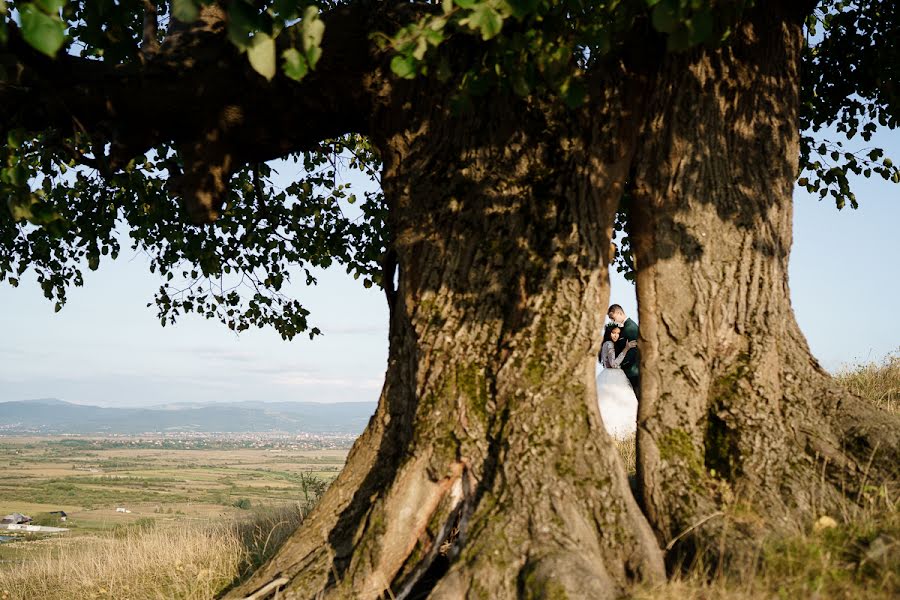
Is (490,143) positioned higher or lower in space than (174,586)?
higher

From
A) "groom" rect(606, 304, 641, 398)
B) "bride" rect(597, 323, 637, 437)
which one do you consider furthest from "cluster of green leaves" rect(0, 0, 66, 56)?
"bride" rect(597, 323, 637, 437)

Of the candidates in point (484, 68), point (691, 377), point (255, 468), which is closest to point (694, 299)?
point (691, 377)

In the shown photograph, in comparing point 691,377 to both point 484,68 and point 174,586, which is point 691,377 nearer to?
point 484,68

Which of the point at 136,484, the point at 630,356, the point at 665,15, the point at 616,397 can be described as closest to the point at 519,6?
the point at 665,15

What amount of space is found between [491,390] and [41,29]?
3381 mm

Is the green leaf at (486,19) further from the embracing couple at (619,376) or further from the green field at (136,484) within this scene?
the green field at (136,484)

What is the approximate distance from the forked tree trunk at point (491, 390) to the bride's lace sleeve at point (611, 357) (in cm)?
570

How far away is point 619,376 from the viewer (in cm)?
1107

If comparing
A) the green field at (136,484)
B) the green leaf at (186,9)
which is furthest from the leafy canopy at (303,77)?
the green field at (136,484)

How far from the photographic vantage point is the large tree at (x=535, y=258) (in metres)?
4.71

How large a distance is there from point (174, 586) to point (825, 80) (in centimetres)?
1061

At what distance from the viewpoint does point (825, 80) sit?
10758 mm

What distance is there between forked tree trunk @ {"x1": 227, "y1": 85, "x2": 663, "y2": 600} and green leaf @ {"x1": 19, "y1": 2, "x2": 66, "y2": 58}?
3135 millimetres

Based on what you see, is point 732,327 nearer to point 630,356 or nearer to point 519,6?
point 519,6
